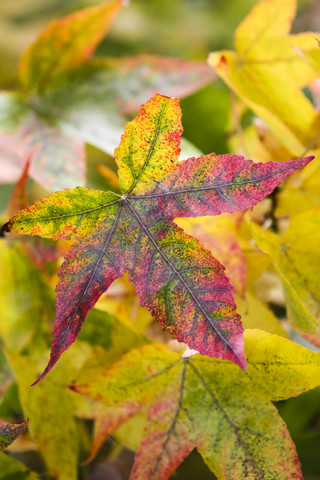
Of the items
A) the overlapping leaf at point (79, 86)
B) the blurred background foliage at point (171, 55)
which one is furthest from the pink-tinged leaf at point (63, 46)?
the blurred background foliage at point (171, 55)

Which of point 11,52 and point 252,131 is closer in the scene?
point 252,131

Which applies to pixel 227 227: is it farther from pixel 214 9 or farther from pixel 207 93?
pixel 214 9

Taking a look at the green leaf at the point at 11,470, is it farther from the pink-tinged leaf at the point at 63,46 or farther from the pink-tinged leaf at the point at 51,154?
the pink-tinged leaf at the point at 63,46

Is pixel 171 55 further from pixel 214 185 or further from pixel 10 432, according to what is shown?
pixel 10 432

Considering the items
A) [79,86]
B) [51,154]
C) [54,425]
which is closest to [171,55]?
[79,86]

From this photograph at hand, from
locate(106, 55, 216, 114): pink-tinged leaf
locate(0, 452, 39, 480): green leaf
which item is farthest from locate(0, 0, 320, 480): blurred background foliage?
locate(106, 55, 216, 114): pink-tinged leaf

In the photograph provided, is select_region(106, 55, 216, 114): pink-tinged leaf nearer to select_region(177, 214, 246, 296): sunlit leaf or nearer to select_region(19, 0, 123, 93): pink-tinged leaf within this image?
select_region(19, 0, 123, 93): pink-tinged leaf

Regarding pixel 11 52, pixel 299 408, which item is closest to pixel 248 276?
pixel 299 408
